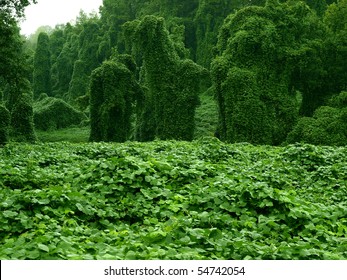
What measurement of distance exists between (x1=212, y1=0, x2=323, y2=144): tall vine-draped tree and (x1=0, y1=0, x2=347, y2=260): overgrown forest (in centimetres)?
6

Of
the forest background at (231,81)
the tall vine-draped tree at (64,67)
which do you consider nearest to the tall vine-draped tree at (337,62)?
the forest background at (231,81)

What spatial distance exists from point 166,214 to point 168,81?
1806 cm

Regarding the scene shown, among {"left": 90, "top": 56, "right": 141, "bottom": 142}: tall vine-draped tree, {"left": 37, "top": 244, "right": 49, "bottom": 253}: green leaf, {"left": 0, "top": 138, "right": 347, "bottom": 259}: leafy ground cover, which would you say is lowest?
{"left": 0, "top": 138, "right": 347, "bottom": 259}: leafy ground cover

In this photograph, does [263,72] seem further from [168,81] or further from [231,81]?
[168,81]

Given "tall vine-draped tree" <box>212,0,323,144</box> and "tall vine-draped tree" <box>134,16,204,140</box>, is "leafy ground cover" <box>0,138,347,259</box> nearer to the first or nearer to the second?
"tall vine-draped tree" <box>212,0,323,144</box>

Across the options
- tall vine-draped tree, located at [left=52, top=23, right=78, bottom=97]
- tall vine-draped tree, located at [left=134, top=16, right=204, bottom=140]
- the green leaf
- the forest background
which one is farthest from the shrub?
tall vine-draped tree, located at [left=52, top=23, right=78, bottom=97]

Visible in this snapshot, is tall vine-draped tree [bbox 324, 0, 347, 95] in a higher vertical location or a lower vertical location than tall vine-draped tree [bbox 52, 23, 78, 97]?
lower

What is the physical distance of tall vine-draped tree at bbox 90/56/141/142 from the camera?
22.1 meters

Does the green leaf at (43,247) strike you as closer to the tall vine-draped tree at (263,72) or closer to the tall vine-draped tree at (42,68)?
the tall vine-draped tree at (263,72)

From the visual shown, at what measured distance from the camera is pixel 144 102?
2447cm

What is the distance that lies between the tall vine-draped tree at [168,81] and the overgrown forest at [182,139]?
0.07m

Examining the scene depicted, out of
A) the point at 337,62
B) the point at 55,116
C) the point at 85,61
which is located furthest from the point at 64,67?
the point at 337,62
